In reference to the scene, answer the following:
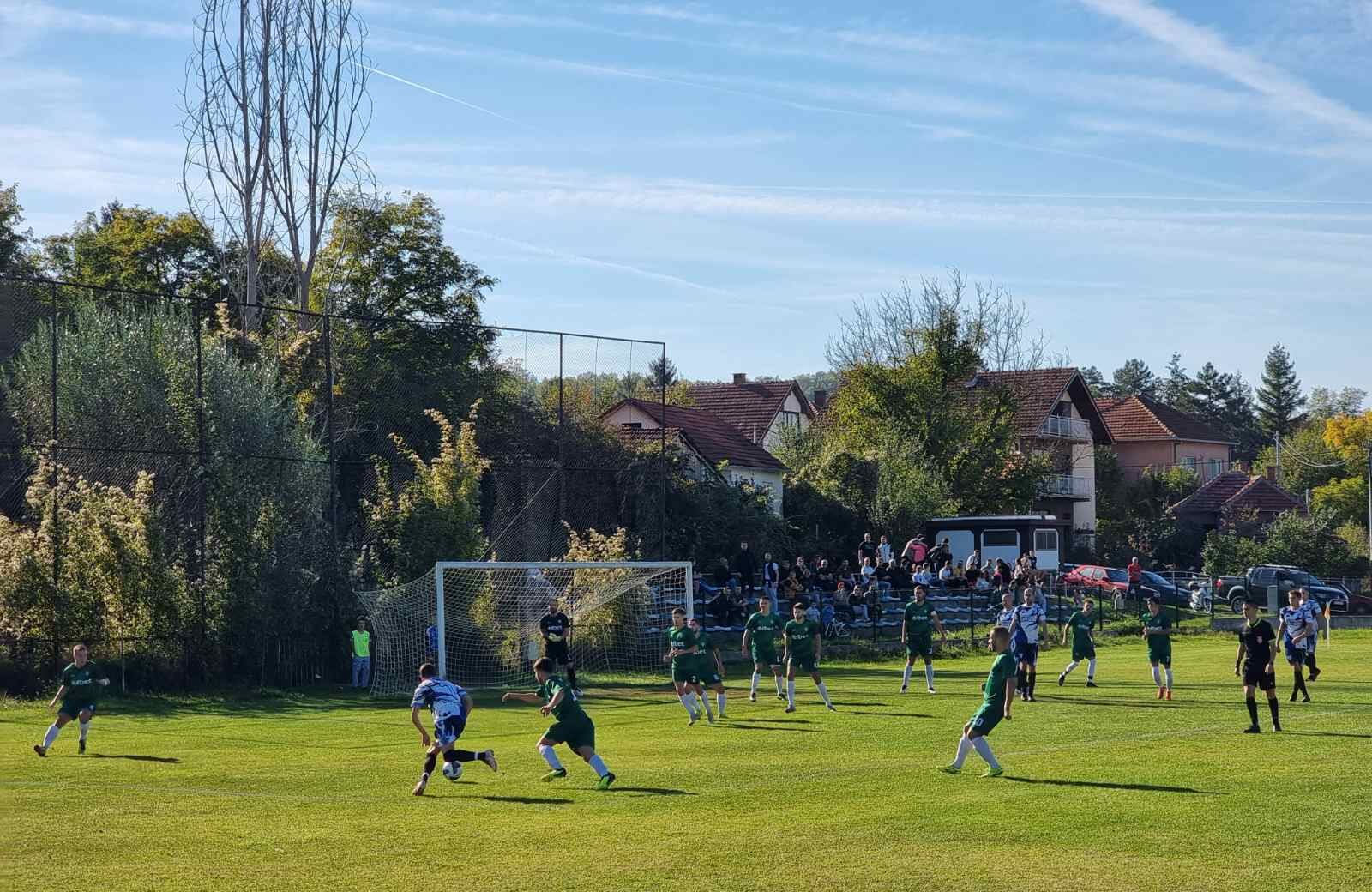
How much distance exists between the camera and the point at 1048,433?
75000 millimetres

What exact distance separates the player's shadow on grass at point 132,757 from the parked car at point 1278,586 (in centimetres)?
4114

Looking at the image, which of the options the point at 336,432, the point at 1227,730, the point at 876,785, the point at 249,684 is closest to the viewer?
the point at 876,785

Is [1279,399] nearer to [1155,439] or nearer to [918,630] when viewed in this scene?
[1155,439]

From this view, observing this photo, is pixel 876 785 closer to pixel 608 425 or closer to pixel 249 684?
pixel 249 684

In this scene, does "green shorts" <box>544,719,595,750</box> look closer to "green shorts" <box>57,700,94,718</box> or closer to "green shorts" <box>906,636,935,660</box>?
"green shorts" <box>57,700,94,718</box>

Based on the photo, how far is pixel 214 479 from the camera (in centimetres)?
3109

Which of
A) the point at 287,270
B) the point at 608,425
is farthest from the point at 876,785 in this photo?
the point at 287,270

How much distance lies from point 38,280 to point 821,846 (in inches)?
966

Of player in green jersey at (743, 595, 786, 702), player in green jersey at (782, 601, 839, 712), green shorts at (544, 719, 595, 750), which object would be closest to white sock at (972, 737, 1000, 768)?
green shorts at (544, 719, 595, 750)

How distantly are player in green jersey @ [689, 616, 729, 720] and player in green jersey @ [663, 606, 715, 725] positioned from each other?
82 mm

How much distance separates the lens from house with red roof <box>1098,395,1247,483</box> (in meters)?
97.5

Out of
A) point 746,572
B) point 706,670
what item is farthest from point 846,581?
point 706,670

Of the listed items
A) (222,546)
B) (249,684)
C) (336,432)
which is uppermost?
(336,432)

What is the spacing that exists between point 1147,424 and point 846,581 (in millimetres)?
62252
